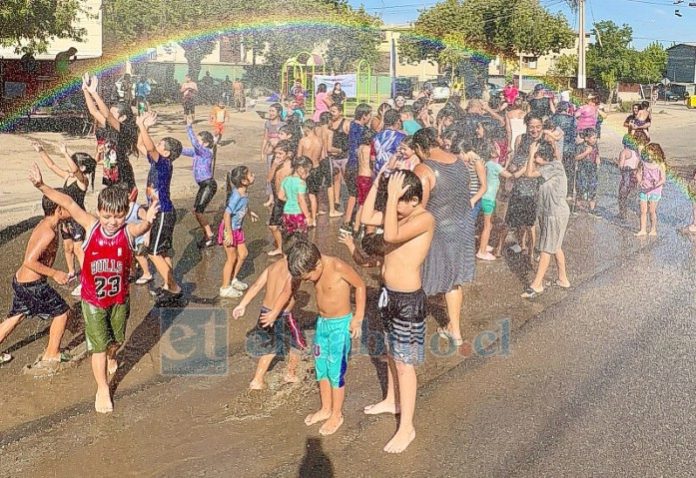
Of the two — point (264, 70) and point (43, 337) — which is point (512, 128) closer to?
point (43, 337)

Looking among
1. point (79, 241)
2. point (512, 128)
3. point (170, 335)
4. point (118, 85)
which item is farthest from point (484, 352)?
point (118, 85)

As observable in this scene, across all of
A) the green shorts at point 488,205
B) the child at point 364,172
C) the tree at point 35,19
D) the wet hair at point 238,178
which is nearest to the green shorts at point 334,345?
the wet hair at point 238,178

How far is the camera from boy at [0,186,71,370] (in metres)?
5.48

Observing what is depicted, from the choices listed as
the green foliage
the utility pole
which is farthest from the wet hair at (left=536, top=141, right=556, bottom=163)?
the green foliage

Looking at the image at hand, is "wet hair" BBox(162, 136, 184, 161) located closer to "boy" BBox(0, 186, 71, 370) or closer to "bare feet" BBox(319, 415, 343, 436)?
"boy" BBox(0, 186, 71, 370)

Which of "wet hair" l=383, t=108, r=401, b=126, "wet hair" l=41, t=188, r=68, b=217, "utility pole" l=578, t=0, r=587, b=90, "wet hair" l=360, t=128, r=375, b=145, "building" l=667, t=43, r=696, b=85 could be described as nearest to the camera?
"wet hair" l=41, t=188, r=68, b=217

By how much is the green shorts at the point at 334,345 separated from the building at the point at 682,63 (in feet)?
280

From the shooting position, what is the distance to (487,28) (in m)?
49.1

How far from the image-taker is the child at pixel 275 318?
15.6ft

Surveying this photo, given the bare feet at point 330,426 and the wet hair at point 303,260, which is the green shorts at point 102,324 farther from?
the bare feet at point 330,426

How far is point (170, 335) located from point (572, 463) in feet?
11.6

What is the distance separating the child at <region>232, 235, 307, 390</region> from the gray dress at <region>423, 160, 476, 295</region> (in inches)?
48.0

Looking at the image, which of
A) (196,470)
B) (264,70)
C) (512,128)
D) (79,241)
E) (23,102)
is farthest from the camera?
(264,70)

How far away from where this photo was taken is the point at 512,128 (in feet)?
39.0
